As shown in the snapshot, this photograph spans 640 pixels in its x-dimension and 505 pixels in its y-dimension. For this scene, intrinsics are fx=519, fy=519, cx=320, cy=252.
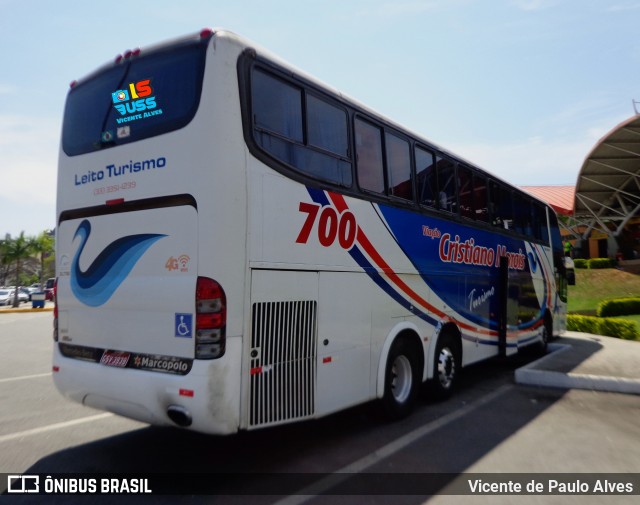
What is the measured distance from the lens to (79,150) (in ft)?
17.3

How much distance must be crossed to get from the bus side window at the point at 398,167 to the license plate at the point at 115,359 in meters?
3.53

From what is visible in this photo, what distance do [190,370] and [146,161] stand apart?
1.88 meters

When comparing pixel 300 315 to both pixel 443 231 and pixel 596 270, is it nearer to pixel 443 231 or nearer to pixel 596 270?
pixel 443 231

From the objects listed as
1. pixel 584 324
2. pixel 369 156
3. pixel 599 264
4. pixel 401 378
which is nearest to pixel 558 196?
pixel 599 264

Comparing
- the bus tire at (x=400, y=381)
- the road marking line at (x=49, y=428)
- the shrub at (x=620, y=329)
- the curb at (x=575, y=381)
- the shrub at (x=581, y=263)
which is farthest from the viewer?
the shrub at (x=581, y=263)

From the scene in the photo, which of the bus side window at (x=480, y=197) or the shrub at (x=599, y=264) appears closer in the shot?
the bus side window at (x=480, y=197)

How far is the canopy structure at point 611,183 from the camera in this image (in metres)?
40.3

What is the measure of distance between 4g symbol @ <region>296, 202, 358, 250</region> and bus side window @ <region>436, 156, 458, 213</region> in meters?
2.40

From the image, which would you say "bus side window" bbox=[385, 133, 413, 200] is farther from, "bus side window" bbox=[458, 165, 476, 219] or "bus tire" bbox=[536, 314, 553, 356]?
"bus tire" bbox=[536, 314, 553, 356]

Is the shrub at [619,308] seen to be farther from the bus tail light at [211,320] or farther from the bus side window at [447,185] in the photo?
the bus tail light at [211,320]

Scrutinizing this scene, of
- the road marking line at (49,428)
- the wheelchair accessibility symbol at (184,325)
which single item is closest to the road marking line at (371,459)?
the wheelchair accessibility symbol at (184,325)

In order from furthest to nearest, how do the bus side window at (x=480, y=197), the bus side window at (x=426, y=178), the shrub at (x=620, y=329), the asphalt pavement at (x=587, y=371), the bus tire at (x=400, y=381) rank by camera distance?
the shrub at (x=620, y=329) → the bus side window at (x=480, y=197) → the asphalt pavement at (x=587, y=371) → the bus side window at (x=426, y=178) → the bus tire at (x=400, y=381)

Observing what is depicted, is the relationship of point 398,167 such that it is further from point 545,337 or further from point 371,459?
point 545,337

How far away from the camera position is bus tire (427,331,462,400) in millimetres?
7242
